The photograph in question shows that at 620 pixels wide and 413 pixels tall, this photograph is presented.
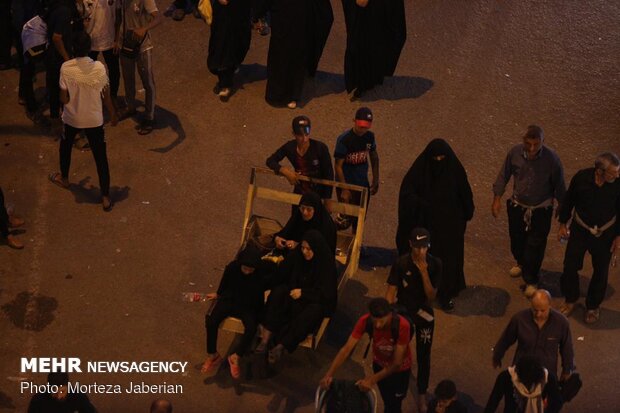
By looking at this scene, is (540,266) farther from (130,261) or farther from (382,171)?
(130,261)

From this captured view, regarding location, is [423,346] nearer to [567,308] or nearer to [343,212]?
[343,212]

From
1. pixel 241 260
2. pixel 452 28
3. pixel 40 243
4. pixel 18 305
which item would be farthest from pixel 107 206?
pixel 452 28

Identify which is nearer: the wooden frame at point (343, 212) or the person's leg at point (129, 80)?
the wooden frame at point (343, 212)

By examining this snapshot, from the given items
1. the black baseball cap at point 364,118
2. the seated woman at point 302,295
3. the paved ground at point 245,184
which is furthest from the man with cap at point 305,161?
the paved ground at point 245,184

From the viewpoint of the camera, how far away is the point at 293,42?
42.3 feet

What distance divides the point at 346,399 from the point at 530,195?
2873mm

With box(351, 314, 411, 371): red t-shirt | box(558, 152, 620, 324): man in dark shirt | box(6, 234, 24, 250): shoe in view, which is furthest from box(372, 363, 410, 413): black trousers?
box(6, 234, 24, 250): shoe

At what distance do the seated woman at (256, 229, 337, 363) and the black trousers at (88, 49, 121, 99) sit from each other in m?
3.91

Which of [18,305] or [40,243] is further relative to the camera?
[40,243]

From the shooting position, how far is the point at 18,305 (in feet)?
34.4

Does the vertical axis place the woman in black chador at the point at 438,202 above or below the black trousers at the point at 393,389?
above

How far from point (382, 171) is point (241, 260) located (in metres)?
3.05

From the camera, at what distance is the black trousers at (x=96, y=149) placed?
11.3m

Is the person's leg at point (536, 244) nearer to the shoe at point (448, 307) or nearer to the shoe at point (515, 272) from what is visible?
the shoe at point (515, 272)
